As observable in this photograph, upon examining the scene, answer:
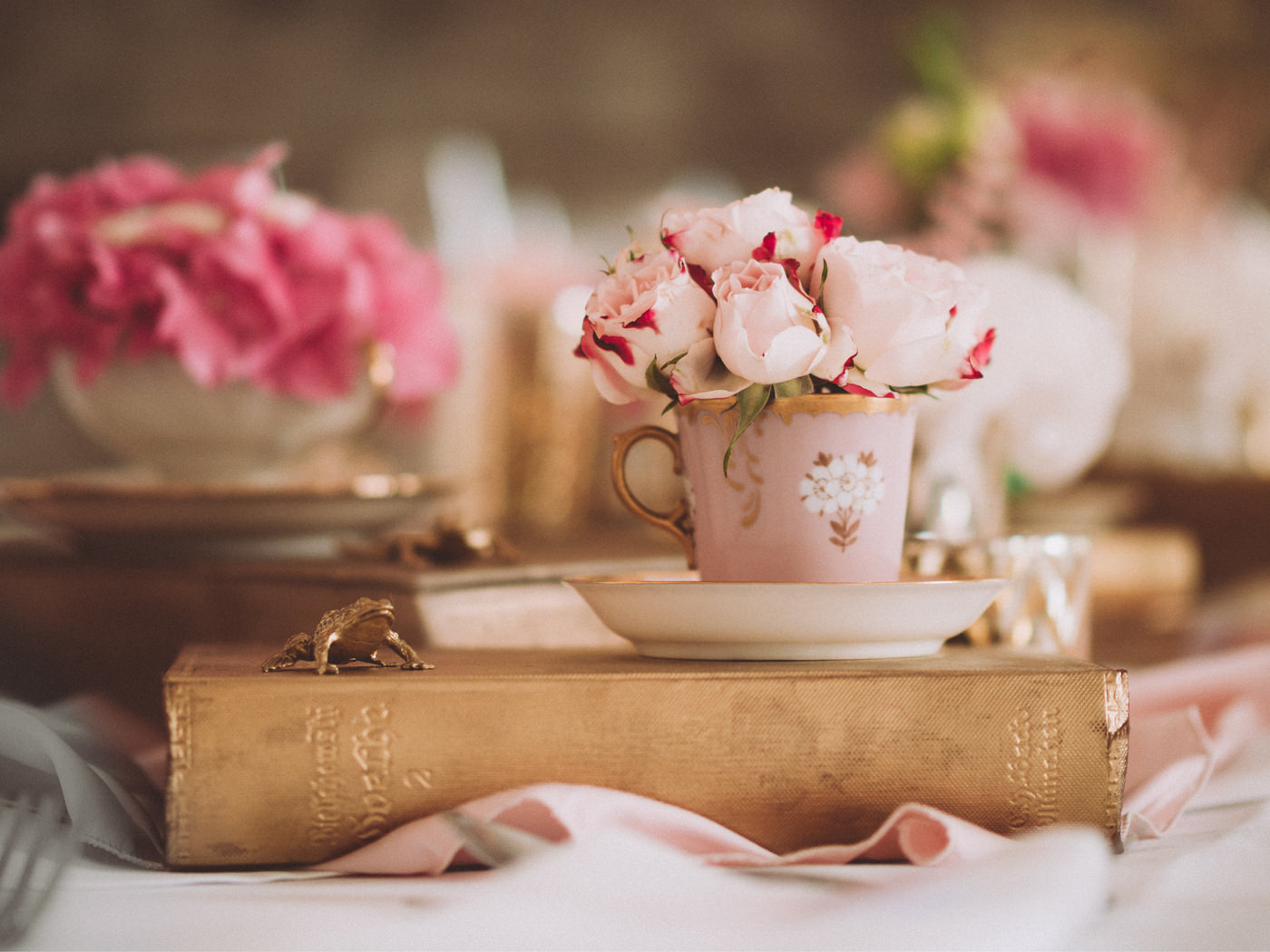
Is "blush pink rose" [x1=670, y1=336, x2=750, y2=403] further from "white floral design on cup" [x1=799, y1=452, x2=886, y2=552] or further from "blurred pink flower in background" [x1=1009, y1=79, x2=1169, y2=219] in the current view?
"blurred pink flower in background" [x1=1009, y1=79, x2=1169, y2=219]

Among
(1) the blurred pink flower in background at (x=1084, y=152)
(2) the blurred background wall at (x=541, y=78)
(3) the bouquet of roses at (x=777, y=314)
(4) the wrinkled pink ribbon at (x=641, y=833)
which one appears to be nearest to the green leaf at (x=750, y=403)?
(3) the bouquet of roses at (x=777, y=314)

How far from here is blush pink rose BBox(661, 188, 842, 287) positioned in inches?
16.7

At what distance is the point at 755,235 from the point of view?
426 mm

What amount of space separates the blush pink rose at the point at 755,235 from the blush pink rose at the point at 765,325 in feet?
0.04

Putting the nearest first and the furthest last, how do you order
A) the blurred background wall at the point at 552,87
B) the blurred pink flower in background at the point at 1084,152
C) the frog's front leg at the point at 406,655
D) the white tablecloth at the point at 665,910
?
the white tablecloth at the point at 665,910 < the frog's front leg at the point at 406,655 < the blurred pink flower in background at the point at 1084,152 < the blurred background wall at the point at 552,87

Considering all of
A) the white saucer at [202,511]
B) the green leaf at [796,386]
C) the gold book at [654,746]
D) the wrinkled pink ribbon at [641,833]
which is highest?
the green leaf at [796,386]

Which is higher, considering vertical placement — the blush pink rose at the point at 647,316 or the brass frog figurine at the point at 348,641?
the blush pink rose at the point at 647,316

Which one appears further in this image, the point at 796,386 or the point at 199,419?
the point at 199,419

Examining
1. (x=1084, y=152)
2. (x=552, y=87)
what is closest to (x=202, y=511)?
(x=1084, y=152)

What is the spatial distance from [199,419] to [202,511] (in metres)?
0.12

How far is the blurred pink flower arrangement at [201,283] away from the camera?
0.69 meters

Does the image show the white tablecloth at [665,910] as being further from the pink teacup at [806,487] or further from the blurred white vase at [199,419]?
the blurred white vase at [199,419]

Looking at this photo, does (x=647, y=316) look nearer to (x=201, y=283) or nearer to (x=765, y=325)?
(x=765, y=325)

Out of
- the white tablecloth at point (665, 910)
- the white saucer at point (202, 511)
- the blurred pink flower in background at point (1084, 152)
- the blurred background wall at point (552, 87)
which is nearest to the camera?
the white tablecloth at point (665, 910)
